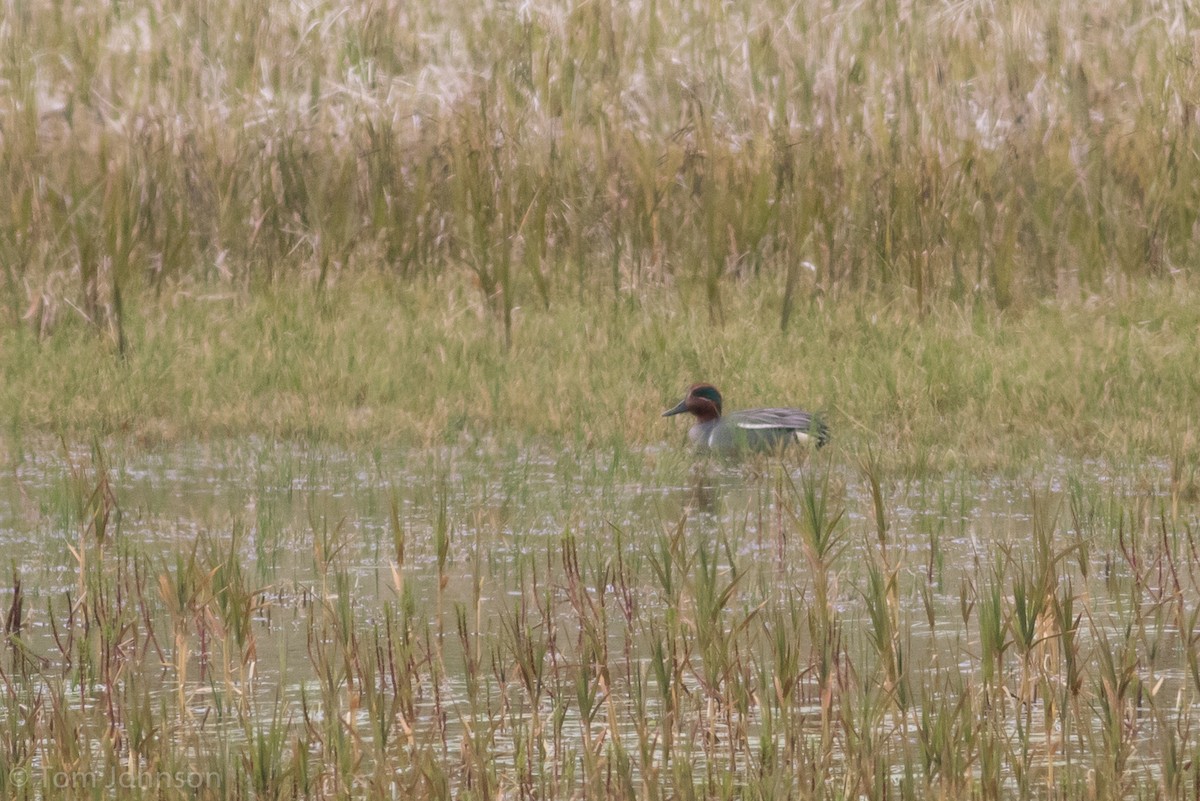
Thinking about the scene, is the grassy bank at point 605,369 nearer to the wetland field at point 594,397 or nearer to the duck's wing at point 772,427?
the wetland field at point 594,397

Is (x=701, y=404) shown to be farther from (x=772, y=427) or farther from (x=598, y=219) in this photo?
(x=598, y=219)

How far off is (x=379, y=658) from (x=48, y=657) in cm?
95

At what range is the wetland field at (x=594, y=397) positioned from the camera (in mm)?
4488

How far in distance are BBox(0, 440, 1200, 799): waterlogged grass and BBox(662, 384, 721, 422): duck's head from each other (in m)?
0.90

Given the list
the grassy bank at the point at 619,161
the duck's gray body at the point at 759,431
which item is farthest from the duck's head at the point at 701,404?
the grassy bank at the point at 619,161

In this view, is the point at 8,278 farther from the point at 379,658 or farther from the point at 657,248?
the point at 379,658

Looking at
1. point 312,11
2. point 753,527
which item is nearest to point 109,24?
point 312,11

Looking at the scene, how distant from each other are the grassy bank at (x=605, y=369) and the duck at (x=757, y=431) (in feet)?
0.50

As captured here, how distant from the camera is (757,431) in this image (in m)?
7.84

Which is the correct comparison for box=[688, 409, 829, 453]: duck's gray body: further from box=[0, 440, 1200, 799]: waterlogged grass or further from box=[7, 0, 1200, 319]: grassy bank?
box=[7, 0, 1200, 319]: grassy bank

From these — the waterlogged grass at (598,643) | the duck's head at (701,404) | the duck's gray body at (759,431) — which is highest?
the duck's head at (701,404)

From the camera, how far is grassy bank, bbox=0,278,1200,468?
26.6ft

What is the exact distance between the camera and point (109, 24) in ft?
40.5

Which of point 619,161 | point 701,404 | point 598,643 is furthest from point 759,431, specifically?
point 598,643
